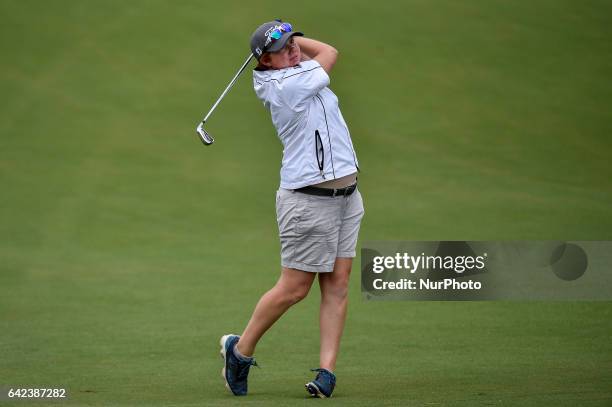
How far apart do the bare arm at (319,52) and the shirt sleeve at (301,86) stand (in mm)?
229

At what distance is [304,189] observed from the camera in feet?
16.2

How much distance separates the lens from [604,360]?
563cm

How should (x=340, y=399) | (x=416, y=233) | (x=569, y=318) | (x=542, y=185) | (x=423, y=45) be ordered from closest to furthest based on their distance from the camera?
(x=340, y=399) < (x=569, y=318) < (x=416, y=233) < (x=542, y=185) < (x=423, y=45)

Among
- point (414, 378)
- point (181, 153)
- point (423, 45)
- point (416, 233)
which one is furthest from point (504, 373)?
point (423, 45)

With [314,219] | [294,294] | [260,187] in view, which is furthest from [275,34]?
[260,187]

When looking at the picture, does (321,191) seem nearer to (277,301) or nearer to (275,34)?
(277,301)

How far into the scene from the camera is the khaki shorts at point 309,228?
4953mm

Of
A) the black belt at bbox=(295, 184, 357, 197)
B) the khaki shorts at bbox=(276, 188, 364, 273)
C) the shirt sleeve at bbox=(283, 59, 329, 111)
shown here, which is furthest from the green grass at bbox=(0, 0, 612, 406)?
the shirt sleeve at bbox=(283, 59, 329, 111)

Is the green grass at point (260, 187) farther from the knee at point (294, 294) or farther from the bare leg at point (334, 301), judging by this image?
the knee at point (294, 294)

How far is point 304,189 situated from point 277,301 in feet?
1.68

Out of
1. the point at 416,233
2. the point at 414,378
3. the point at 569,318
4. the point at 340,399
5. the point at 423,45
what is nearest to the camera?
the point at 340,399

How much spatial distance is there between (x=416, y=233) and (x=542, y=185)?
97.9 inches

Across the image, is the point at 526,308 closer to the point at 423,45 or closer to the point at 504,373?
the point at 504,373

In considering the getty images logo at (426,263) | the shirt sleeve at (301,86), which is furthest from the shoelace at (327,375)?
the getty images logo at (426,263)
